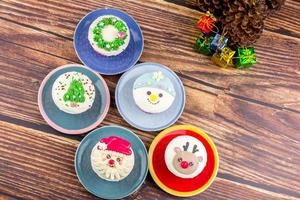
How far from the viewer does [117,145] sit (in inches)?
54.9

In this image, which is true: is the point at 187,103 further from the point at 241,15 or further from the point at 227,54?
the point at 241,15

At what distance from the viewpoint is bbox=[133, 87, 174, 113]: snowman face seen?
1455mm

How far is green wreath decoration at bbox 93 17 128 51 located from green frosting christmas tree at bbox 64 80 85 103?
14 cm

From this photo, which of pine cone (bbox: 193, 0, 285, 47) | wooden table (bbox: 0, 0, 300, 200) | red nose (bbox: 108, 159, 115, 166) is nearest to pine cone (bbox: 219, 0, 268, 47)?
pine cone (bbox: 193, 0, 285, 47)

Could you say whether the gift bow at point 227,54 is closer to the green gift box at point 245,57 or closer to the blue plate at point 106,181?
the green gift box at point 245,57

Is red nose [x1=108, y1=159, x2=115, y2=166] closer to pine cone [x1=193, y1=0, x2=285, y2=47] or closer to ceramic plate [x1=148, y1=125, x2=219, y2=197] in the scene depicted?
ceramic plate [x1=148, y1=125, x2=219, y2=197]

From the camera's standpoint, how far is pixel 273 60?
157 centimetres

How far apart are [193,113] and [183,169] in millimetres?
190

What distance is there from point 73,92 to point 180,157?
1.18 ft

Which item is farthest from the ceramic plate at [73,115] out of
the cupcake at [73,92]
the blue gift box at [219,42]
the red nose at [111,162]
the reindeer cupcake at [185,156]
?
the blue gift box at [219,42]

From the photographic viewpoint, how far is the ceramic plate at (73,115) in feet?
4.76

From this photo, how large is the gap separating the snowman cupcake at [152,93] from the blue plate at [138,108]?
1.1 inches

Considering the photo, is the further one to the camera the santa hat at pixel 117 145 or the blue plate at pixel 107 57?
the blue plate at pixel 107 57

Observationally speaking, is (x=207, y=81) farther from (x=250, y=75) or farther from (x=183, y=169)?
(x=183, y=169)
